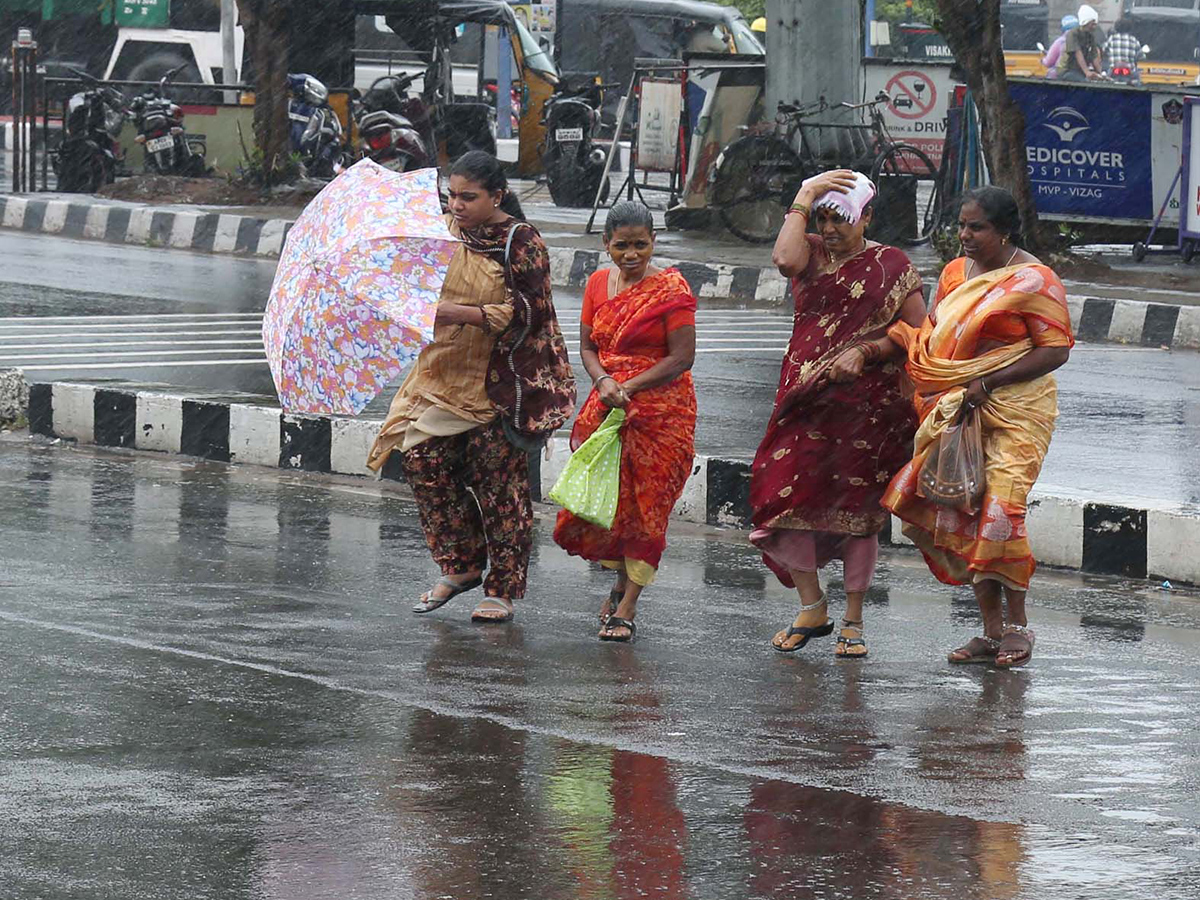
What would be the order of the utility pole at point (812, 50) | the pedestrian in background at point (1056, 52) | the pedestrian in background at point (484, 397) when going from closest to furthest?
the pedestrian in background at point (484, 397) < the utility pole at point (812, 50) < the pedestrian in background at point (1056, 52)

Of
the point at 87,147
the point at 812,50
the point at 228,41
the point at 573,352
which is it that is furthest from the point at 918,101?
the point at 573,352

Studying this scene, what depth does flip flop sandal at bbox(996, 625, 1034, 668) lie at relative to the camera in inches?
252

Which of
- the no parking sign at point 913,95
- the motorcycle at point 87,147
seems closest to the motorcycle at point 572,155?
the no parking sign at point 913,95

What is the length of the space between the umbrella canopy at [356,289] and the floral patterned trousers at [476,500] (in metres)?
0.34

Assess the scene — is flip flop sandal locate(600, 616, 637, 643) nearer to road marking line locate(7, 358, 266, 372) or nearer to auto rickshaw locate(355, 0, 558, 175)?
road marking line locate(7, 358, 266, 372)

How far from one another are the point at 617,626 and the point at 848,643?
0.67 meters

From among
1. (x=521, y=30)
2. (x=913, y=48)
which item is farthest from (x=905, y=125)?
(x=913, y=48)

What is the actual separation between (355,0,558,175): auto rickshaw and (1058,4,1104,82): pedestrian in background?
6.85 m

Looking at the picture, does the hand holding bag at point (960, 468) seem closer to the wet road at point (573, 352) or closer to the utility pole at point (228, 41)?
the wet road at point (573, 352)

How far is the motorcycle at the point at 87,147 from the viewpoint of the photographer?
961 inches

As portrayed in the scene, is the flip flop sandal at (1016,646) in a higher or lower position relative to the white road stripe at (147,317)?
lower

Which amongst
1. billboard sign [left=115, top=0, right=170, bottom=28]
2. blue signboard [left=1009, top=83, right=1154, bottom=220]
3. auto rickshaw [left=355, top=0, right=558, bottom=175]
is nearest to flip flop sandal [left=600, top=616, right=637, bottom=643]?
blue signboard [left=1009, top=83, right=1154, bottom=220]

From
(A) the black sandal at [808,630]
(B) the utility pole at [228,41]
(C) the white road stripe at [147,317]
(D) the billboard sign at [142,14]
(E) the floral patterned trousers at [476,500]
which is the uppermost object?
(D) the billboard sign at [142,14]

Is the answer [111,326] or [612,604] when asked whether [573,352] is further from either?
[612,604]
